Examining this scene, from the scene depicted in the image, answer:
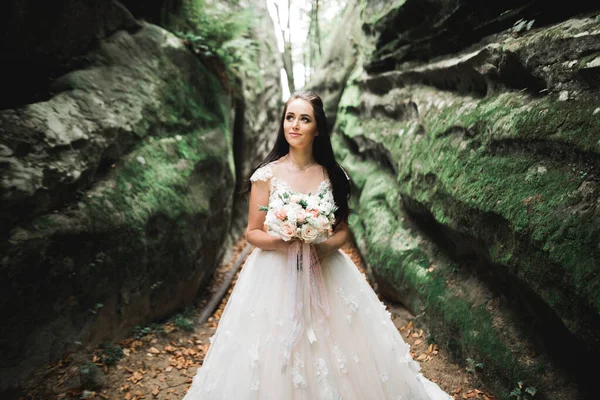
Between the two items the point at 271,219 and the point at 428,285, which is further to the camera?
the point at 428,285

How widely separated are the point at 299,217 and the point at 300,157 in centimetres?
91

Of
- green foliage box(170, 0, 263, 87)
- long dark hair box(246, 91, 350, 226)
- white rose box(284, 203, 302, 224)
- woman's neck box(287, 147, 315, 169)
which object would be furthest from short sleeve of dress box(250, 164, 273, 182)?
green foliage box(170, 0, 263, 87)

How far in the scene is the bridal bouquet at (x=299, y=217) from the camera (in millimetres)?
2611

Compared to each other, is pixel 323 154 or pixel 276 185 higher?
pixel 323 154

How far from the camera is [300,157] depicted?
3355 mm

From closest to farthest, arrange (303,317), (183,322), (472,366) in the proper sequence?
(303,317) < (472,366) < (183,322)

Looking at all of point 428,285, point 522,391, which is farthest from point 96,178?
point 522,391

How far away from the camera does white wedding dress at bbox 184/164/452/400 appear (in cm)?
272

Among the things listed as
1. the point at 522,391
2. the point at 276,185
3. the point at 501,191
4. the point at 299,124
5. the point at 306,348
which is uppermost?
the point at 299,124

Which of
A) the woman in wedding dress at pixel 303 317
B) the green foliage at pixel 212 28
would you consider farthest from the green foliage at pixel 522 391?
the green foliage at pixel 212 28

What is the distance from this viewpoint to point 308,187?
3227 mm

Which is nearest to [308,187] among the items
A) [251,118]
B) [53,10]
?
[53,10]

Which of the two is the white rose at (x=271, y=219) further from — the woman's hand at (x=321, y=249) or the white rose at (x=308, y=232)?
the woman's hand at (x=321, y=249)

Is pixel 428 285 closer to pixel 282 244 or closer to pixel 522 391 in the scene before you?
pixel 522 391
